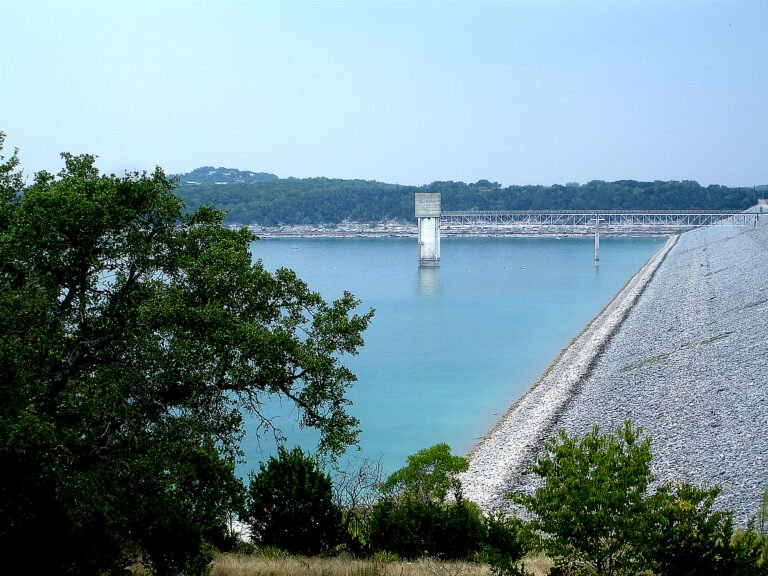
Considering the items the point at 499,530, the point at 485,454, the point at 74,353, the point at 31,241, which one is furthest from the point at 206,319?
Result: the point at 485,454

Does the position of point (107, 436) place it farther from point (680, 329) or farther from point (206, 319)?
point (680, 329)

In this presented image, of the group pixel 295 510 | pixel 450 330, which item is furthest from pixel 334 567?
pixel 450 330

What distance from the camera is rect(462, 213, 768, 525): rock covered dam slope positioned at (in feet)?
51.1

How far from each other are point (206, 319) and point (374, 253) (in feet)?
301

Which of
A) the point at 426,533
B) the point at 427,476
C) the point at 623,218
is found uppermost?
the point at 623,218

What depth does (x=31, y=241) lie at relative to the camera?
25.9 feet

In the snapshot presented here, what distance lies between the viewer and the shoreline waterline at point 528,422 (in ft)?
53.4

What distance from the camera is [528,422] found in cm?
2120

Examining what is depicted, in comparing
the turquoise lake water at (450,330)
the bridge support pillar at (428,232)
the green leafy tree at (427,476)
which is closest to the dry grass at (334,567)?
the green leafy tree at (427,476)

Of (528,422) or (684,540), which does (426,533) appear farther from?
(528,422)

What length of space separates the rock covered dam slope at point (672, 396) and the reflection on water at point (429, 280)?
19.0 m

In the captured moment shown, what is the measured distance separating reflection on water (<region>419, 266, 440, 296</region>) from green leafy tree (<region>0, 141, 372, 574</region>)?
47843 millimetres

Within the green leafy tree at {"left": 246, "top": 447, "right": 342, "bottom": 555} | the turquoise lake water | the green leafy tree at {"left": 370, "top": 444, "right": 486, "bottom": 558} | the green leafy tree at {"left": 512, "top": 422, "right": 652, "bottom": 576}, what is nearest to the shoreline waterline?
the turquoise lake water

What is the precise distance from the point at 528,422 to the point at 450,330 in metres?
20.3
